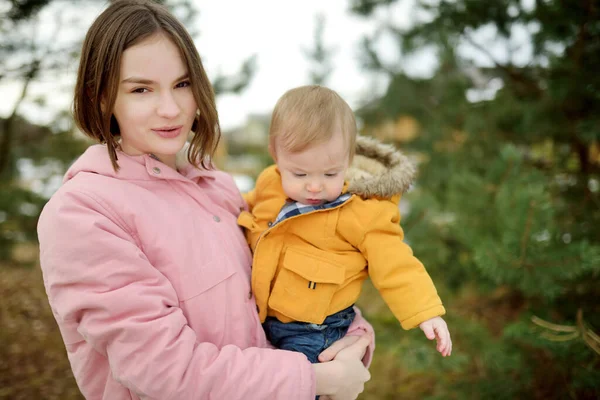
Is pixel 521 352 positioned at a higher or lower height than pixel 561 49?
lower

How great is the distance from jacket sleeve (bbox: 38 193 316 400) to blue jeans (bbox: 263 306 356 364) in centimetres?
32

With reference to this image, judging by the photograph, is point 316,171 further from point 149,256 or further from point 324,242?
point 149,256

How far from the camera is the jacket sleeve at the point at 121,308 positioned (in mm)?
1114

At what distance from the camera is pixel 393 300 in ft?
4.78

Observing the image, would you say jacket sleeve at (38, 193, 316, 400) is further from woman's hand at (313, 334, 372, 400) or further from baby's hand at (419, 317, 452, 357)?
baby's hand at (419, 317, 452, 357)

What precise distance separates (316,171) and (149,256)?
58cm

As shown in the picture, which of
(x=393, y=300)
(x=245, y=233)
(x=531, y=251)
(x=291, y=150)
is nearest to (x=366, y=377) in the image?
(x=393, y=300)

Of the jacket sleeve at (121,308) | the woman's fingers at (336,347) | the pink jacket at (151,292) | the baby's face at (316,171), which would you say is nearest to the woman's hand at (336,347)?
the woman's fingers at (336,347)

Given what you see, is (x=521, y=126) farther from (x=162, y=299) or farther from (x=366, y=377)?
(x=162, y=299)

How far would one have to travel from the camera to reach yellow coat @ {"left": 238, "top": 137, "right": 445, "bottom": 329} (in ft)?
4.75

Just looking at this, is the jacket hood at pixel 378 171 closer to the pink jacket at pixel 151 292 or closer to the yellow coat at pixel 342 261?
the yellow coat at pixel 342 261

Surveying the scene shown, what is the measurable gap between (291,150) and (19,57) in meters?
2.54

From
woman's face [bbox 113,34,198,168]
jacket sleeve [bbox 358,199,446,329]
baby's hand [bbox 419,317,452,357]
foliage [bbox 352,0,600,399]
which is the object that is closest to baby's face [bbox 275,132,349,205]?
jacket sleeve [bbox 358,199,446,329]

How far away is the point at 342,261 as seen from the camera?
149 cm
